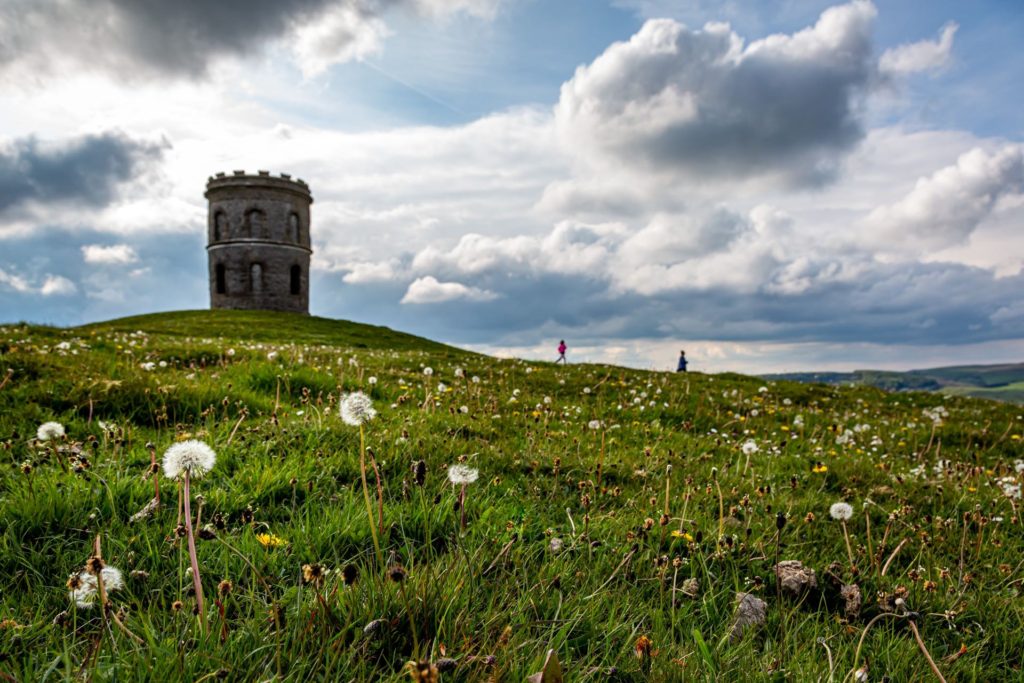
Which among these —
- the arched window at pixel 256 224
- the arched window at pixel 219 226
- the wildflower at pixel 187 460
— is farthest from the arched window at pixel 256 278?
the wildflower at pixel 187 460

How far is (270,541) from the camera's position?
325 centimetres

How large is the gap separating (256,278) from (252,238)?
4.86 meters

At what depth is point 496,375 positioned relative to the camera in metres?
12.4

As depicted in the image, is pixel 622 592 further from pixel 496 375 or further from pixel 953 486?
pixel 496 375

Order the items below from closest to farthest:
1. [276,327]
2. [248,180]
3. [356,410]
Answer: [356,410] < [276,327] < [248,180]

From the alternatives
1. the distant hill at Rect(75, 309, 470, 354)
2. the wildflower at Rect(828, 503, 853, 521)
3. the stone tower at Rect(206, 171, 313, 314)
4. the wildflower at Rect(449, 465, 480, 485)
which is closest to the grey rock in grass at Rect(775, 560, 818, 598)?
the wildflower at Rect(828, 503, 853, 521)

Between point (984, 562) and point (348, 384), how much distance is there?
7.46 meters

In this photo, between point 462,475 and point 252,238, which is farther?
point 252,238

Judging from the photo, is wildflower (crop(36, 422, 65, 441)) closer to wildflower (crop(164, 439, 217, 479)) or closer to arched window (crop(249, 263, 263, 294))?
wildflower (crop(164, 439, 217, 479))

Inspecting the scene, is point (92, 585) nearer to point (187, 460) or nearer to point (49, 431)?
point (187, 460)

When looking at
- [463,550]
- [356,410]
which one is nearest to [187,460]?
[356,410]

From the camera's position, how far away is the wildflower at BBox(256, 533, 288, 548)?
3162 millimetres

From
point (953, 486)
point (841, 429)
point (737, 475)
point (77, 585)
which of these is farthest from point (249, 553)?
point (841, 429)

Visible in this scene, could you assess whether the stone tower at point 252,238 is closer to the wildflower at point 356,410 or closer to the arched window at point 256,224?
the arched window at point 256,224
